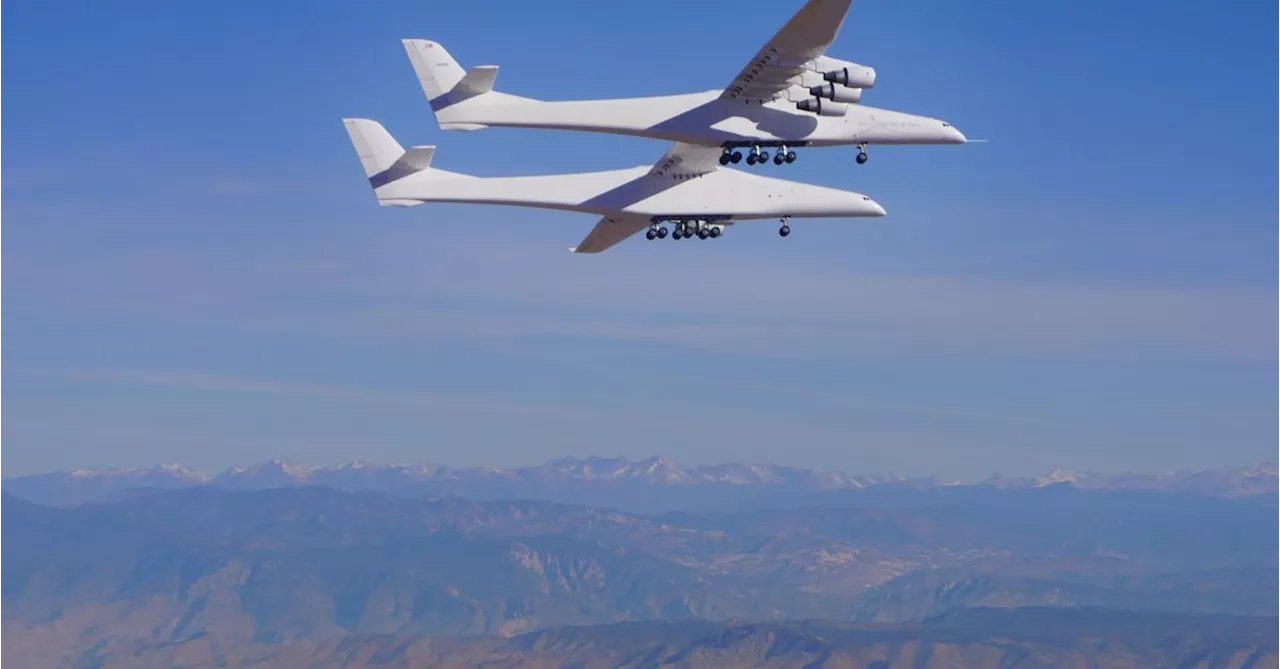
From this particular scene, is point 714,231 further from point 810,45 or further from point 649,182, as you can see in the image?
point 810,45

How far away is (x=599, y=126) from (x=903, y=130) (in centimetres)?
1901

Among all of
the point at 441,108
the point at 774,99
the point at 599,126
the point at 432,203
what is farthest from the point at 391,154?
the point at 774,99

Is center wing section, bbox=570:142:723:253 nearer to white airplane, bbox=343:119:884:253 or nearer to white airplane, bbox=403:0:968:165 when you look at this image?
white airplane, bbox=343:119:884:253

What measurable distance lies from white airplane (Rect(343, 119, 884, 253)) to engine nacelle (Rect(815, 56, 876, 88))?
10.3 metres

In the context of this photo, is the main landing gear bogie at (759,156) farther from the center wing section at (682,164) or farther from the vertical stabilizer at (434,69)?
the vertical stabilizer at (434,69)

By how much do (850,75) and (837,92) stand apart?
3.84 ft

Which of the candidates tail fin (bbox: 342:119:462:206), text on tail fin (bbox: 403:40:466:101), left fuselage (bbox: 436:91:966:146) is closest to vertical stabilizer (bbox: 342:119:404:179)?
tail fin (bbox: 342:119:462:206)

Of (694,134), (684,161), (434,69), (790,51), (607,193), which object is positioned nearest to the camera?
(790,51)

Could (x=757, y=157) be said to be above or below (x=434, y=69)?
below

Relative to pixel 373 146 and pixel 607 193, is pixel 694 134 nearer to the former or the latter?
pixel 607 193

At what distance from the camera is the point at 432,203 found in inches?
3455

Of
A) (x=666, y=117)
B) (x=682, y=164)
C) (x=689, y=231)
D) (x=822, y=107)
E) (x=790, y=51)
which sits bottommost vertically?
(x=689, y=231)

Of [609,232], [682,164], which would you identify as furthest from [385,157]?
[682,164]

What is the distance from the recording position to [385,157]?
89.5m
